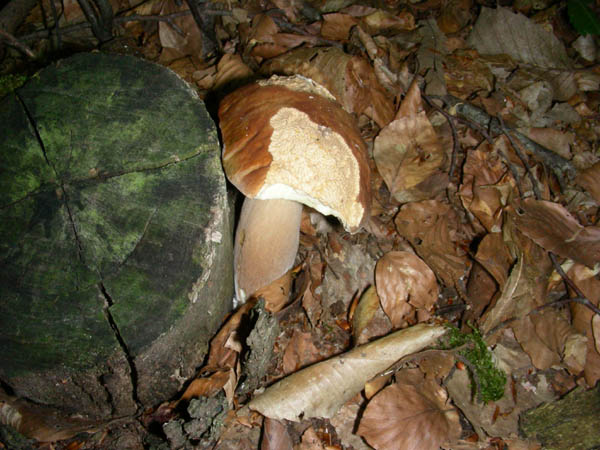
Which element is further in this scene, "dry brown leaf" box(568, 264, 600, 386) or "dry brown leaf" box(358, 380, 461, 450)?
"dry brown leaf" box(568, 264, 600, 386)

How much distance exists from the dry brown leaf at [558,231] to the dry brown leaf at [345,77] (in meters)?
1.19

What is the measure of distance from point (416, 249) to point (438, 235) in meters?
0.19

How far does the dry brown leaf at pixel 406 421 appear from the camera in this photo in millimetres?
1777

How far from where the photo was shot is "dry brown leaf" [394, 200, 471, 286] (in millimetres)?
2420

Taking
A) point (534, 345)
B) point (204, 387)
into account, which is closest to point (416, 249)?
point (534, 345)

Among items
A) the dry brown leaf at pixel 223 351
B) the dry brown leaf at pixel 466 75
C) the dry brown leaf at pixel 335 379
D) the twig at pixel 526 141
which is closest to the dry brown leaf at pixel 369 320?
the dry brown leaf at pixel 335 379

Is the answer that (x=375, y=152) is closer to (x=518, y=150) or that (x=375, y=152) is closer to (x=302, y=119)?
(x=518, y=150)

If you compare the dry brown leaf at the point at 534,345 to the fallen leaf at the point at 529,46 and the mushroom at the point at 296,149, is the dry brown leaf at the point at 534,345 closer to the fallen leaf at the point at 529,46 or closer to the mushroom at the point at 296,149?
the mushroom at the point at 296,149

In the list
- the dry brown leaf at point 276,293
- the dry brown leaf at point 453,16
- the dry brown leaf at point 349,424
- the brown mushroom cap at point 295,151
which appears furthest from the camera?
the dry brown leaf at point 453,16

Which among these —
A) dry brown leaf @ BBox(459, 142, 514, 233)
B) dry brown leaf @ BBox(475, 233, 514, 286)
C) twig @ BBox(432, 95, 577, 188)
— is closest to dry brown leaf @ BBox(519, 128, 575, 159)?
twig @ BBox(432, 95, 577, 188)

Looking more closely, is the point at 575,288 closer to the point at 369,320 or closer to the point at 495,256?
the point at 495,256

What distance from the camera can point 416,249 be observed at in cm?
249

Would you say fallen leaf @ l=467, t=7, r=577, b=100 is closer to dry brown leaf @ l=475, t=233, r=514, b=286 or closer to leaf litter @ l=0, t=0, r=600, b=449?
leaf litter @ l=0, t=0, r=600, b=449

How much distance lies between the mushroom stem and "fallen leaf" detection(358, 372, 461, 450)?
816 millimetres
